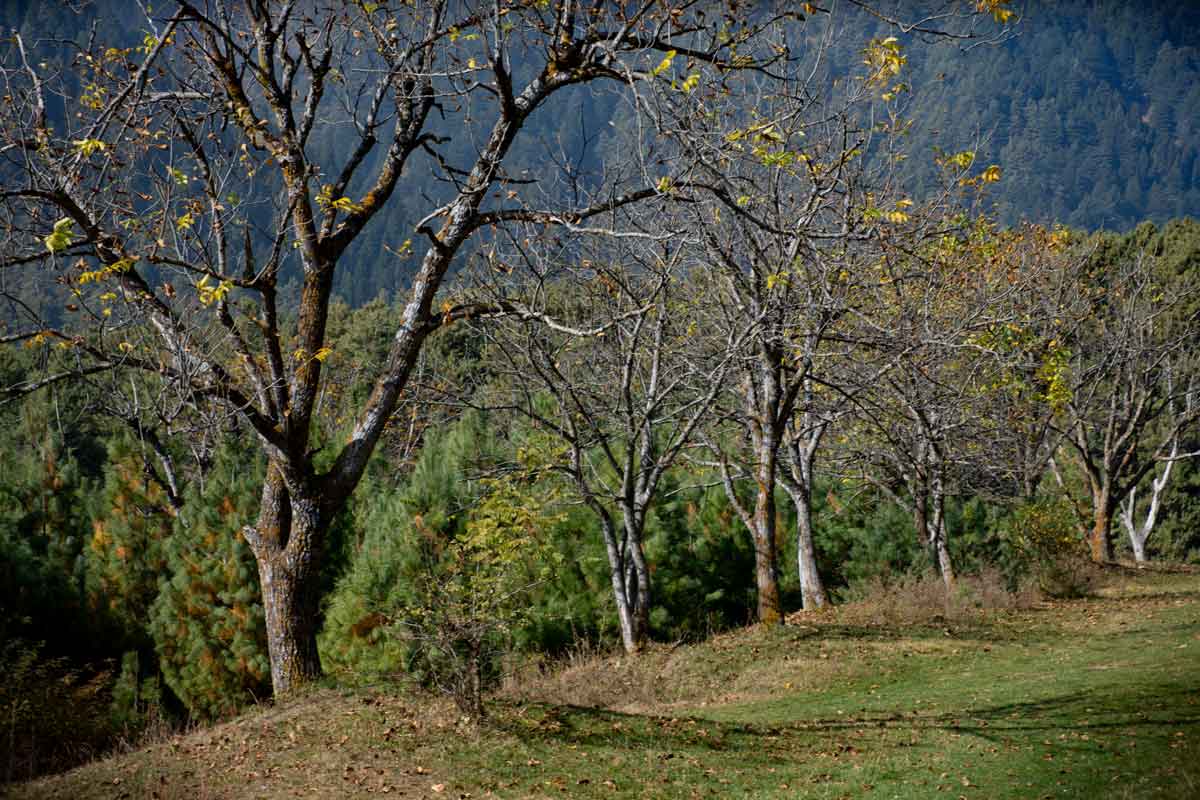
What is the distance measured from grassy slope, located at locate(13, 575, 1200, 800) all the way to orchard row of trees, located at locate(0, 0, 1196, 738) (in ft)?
4.73

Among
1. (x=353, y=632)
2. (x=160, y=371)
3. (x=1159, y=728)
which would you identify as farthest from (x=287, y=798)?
(x=353, y=632)

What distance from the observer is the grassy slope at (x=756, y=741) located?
21.2ft

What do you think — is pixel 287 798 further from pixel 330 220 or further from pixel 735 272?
pixel 735 272

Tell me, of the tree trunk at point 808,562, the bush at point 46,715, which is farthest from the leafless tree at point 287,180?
the tree trunk at point 808,562

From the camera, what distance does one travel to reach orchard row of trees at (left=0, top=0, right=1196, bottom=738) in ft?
25.0

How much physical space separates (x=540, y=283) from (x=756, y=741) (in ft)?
17.4

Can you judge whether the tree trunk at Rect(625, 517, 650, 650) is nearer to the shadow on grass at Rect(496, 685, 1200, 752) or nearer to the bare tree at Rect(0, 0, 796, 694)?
the shadow on grass at Rect(496, 685, 1200, 752)

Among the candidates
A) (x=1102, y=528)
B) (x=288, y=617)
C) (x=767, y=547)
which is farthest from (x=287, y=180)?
(x=1102, y=528)

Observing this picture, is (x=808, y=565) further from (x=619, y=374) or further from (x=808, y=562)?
(x=619, y=374)

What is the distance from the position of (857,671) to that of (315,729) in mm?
6756

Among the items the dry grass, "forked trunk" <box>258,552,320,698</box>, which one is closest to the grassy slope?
"forked trunk" <box>258,552,320,698</box>

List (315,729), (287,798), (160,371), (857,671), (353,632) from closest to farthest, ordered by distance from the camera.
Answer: (287,798) < (160,371) < (315,729) < (857,671) < (353,632)

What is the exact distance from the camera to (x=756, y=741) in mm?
7945

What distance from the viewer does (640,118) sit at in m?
7.30
